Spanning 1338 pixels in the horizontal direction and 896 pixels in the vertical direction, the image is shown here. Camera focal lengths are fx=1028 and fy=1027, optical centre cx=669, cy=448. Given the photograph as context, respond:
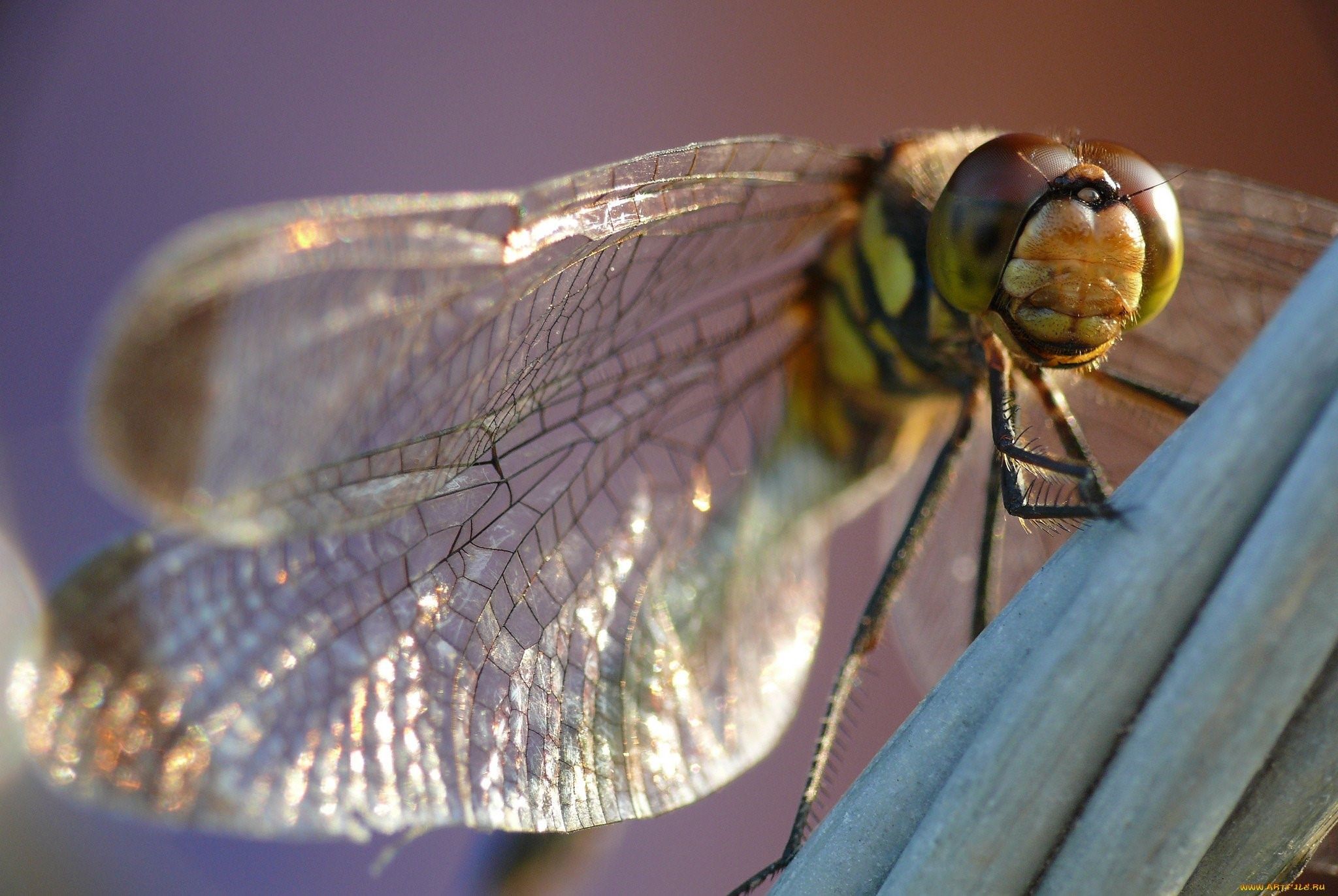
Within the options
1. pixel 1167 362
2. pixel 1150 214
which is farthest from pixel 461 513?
pixel 1167 362

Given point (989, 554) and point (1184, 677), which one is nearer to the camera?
point (1184, 677)

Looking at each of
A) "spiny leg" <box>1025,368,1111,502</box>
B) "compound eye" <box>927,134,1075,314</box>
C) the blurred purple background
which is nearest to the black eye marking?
"compound eye" <box>927,134,1075,314</box>

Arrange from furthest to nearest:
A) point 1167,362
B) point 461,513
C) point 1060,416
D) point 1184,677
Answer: point 1167,362
point 1060,416
point 461,513
point 1184,677

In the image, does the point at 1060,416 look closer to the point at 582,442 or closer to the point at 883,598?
the point at 883,598

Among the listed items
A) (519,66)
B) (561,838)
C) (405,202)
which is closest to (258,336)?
(405,202)

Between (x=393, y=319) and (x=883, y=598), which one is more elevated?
(x=393, y=319)

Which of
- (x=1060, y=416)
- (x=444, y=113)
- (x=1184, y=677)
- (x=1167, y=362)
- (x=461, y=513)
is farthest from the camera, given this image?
(x=444, y=113)

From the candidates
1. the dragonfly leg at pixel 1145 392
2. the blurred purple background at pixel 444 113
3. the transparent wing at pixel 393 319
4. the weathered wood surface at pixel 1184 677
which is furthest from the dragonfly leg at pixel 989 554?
the blurred purple background at pixel 444 113
